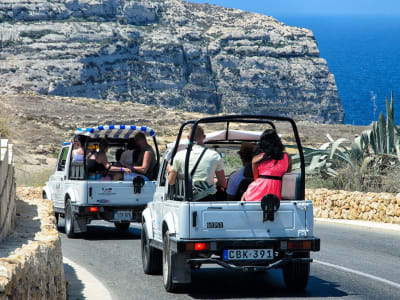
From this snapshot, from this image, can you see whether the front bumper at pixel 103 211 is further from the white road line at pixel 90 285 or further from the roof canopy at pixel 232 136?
the roof canopy at pixel 232 136

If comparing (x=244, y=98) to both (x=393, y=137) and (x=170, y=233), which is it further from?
(x=170, y=233)

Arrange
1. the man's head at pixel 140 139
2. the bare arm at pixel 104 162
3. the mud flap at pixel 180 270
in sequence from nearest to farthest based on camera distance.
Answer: the mud flap at pixel 180 270
the man's head at pixel 140 139
the bare arm at pixel 104 162

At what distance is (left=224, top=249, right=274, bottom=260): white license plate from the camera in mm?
8797

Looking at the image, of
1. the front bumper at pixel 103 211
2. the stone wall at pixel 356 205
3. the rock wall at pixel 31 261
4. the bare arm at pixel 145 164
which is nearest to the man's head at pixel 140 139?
the bare arm at pixel 145 164

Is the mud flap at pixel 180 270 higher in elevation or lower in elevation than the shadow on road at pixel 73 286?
higher

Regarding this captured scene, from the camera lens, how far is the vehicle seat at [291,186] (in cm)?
924

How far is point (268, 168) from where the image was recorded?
9258mm

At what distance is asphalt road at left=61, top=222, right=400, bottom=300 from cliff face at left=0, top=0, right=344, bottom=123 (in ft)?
412

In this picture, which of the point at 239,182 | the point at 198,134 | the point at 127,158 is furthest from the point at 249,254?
the point at 127,158

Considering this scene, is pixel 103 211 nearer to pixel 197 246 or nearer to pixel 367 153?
pixel 197 246

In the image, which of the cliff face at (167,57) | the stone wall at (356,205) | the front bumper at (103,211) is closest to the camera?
the front bumper at (103,211)

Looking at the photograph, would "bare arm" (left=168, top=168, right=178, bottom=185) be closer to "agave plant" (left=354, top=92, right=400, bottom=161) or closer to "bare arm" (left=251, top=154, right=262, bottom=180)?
"bare arm" (left=251, top=154, right=262, bottom=180)

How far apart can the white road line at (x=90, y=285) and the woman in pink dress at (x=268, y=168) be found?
6.87 feet

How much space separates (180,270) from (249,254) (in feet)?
2.80
